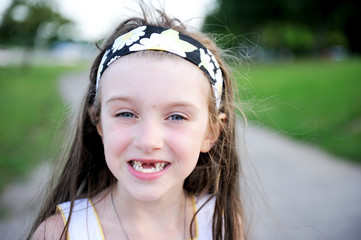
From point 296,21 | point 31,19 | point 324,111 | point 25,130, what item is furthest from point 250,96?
point 296,21

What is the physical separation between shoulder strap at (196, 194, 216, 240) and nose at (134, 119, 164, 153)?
629 mm

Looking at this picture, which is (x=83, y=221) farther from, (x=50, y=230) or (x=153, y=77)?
(x=153, y=77)

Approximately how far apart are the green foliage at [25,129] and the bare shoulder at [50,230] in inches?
26.4

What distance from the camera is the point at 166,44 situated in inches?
64.4

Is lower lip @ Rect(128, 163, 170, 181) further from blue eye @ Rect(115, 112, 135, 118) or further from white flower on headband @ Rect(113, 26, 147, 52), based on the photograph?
white flower on headband @ Rect(113, 26, 147, 52)

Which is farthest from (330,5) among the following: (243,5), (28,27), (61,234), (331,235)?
(61,234)

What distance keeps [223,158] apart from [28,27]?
20294 mm

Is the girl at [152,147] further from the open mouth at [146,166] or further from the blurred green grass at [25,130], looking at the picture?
the blurred green grass at [25,130]

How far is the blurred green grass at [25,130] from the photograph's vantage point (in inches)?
181

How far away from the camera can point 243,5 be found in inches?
1423

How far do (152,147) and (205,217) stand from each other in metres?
0.68

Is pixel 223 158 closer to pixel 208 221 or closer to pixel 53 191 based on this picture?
pixel 208 221

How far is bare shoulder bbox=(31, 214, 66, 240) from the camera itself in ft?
5.34

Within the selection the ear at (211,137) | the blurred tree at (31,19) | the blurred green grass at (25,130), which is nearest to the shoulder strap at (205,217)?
the ear at (211,137)
